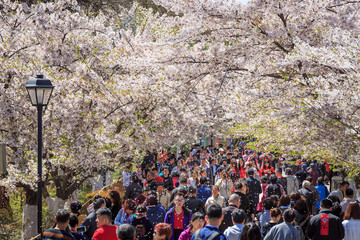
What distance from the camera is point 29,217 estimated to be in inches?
531

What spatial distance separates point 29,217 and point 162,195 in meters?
4.29

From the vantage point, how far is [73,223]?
7434 millimetres

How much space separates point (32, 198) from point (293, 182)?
7.83m

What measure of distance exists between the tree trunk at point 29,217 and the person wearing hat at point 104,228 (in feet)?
23.2

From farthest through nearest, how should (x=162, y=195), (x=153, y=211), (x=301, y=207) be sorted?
(x=162, y=195), (x=153, y=211), (x=301, y=207)

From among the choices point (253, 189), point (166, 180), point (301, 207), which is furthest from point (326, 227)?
point (166, 180)

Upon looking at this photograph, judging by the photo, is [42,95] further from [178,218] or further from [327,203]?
[327,203]

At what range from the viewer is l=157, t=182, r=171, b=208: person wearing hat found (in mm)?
11679

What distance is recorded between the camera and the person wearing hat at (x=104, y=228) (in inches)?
273

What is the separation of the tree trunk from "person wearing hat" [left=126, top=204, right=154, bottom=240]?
642 cm

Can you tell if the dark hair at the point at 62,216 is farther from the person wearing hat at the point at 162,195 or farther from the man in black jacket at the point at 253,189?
the man in black jacket at the point at 253,189

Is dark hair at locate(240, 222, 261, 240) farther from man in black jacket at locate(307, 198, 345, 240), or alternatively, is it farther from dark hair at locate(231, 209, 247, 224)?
man in black jacket at locate(307, 198, 345, 240)

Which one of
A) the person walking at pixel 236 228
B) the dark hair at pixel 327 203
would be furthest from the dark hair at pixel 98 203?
the dark hair at pixel 327 203

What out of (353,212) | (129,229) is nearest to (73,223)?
(129,229)
